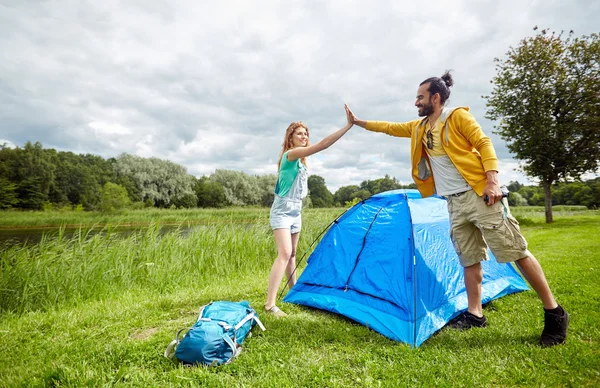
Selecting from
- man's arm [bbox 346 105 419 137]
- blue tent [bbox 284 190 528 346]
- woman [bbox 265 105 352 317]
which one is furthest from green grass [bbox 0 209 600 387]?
man's arm [bbox 346 105 419 137]

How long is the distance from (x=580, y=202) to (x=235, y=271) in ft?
135

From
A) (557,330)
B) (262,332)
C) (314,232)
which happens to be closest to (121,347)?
(262,332)

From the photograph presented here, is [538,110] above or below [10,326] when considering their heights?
above

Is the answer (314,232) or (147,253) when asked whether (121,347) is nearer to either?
(147,253)

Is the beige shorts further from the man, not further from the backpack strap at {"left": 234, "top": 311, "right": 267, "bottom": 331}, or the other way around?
the backpack strap at {"left": 234, "top": 311, "right": 267, "bottom": 331}

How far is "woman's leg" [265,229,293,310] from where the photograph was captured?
309 cm

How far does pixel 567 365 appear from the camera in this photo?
2141 millimetres

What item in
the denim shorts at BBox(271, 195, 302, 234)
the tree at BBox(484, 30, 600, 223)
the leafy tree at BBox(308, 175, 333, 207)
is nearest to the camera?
the denim shorts at BBox(271, 195, 302, 234)

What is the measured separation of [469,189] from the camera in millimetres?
2598

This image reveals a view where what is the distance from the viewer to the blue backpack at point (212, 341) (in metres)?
2.24

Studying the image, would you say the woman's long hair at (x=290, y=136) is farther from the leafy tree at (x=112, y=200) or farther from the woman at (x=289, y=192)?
the leafy tree at (x=112, y=200)

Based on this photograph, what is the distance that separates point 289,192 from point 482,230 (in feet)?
5.62

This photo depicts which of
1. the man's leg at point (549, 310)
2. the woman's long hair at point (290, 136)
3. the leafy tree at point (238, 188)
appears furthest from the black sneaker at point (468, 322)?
the leafy tree at point (238, 188)

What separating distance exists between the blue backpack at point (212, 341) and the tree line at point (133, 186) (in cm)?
1290
